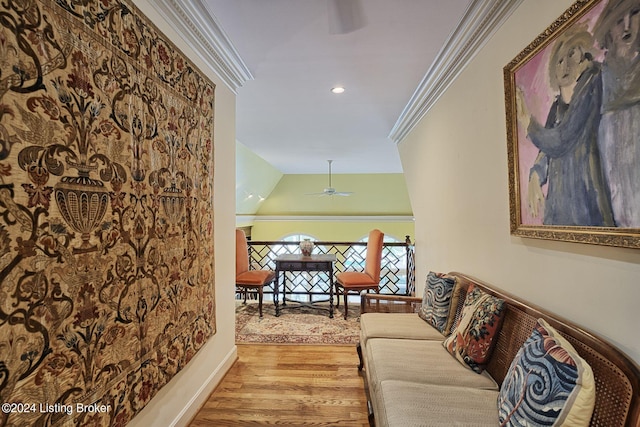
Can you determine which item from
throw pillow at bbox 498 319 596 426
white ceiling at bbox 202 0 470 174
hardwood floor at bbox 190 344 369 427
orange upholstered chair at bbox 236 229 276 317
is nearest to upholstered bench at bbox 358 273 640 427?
throw pillow at bbox 498 319 596 426

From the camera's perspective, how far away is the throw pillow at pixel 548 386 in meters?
0.86

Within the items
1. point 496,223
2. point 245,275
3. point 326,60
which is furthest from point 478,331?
point 245,275

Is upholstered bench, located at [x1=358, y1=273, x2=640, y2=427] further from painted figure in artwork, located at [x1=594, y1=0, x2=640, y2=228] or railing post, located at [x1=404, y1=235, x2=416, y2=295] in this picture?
railing post, located at [x1=404, y1=235, x2=416, y2=295]

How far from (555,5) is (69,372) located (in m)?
2.31

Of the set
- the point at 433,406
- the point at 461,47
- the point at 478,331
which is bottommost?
the point at 433,406

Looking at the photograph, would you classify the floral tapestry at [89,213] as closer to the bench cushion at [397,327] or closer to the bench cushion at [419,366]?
the bench cushion at [419,366]

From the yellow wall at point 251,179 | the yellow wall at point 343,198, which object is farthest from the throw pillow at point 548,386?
the yellow wall at point 343,198

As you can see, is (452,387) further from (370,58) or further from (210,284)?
(370,58)

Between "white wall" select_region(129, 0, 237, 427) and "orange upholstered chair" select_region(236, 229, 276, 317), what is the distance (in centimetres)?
116

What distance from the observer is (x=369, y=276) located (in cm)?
382

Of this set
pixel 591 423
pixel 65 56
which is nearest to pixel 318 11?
pixel 65 56

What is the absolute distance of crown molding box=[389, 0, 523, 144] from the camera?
62.8 inches

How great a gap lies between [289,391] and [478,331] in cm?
142

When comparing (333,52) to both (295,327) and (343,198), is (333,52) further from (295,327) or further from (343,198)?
(343,198)
